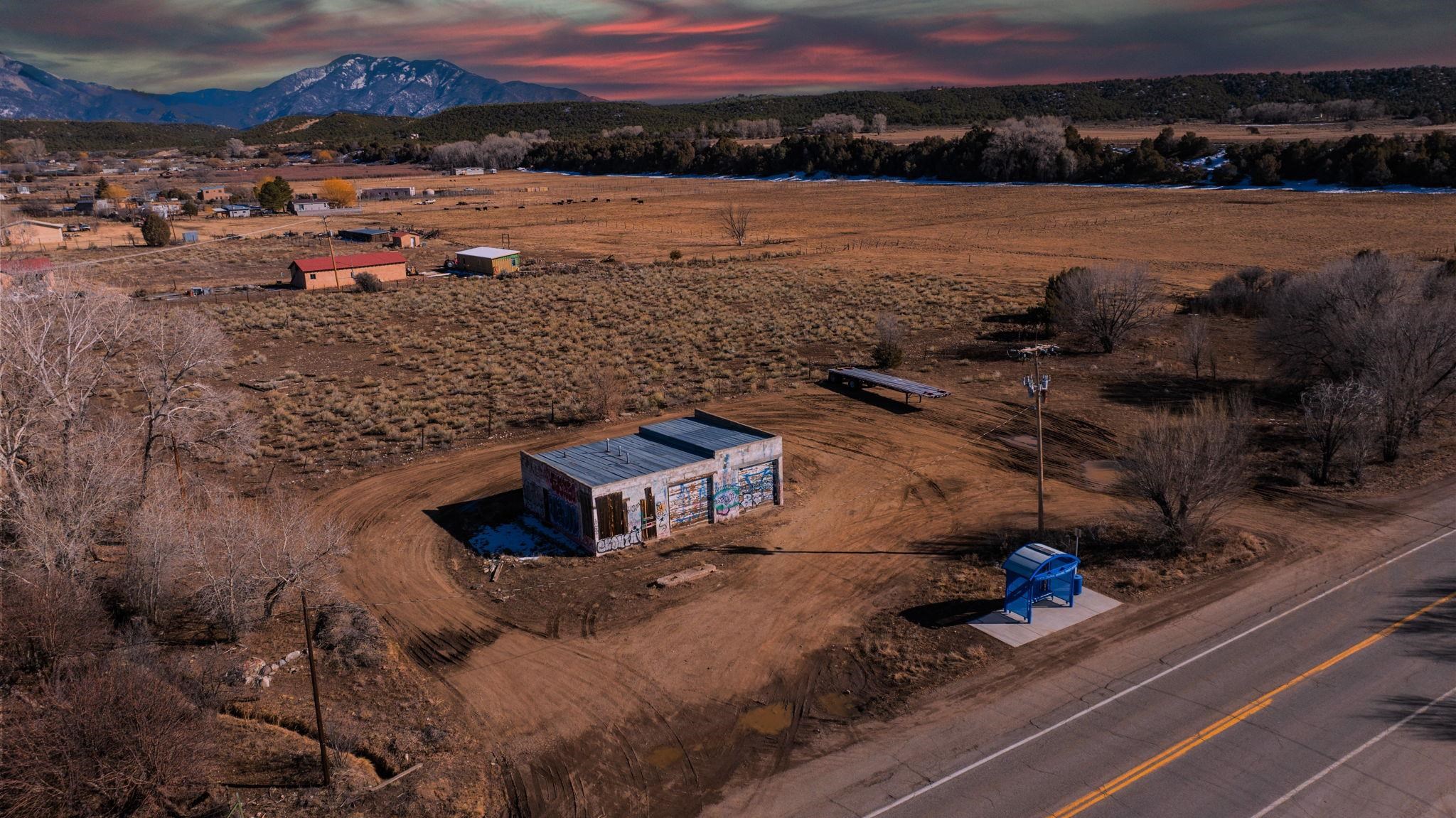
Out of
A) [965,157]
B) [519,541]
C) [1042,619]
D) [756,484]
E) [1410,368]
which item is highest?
[965,157]

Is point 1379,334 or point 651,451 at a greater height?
point 1379,334

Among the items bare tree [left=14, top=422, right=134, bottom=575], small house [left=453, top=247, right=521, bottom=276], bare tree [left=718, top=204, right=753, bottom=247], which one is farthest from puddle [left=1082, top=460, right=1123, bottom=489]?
bare tree [left=718, top=204, right=753, bottom=247]

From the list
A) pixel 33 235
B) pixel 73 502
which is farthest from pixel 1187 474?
pixel 33 235

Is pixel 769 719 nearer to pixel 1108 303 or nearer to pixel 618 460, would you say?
pixel 618 460

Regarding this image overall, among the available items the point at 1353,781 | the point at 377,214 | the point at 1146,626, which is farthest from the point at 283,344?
the point at 377,214

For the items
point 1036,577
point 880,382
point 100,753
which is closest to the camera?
point 100,753

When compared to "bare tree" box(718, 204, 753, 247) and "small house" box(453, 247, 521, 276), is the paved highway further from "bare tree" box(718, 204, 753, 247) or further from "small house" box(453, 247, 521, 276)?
"bare tree" box(718, 204, 753, 247)

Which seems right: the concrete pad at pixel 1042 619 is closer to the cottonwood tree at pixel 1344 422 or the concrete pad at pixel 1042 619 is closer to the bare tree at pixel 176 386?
the cottonwood tree at pixel 1344 422
